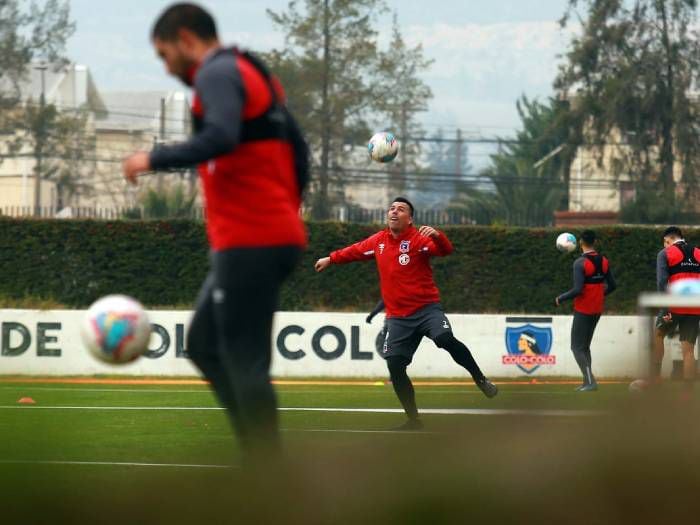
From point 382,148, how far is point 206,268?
14374mm

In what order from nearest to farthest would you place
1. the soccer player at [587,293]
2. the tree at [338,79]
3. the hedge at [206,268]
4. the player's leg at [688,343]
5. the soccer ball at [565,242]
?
the player's leg at [688,343] → the soccer player at [587,293] → the soccer ball at [565,242] → the hedge at [206,268] → the tree at [338,79]

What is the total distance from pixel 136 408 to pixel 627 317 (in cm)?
1167

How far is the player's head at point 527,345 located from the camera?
72.6 ft

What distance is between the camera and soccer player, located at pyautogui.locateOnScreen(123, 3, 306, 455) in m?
5.27

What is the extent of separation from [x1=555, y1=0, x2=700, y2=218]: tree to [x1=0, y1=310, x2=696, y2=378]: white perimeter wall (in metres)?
28.6

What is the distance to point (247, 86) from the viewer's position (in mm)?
5203

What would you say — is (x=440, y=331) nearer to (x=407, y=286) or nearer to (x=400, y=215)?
(x=407, y=286)

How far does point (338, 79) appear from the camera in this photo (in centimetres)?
5022

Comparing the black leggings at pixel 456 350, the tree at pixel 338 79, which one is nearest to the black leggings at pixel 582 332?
the black leggings at pixel 456 350

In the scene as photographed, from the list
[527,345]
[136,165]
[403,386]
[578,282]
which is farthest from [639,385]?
[527,345]

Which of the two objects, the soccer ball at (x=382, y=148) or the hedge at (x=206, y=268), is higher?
the soccer ball at (x=382, y=148)

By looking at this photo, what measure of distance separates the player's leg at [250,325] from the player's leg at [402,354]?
19.9ft

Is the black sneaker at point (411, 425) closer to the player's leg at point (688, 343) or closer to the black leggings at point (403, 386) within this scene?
the black leggings at point (403, 386)

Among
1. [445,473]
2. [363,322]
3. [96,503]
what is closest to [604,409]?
[445,473]
